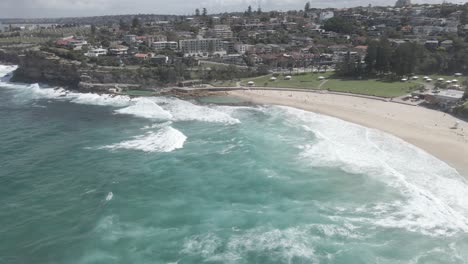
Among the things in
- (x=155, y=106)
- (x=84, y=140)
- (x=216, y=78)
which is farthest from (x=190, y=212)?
(x=216, y=78)

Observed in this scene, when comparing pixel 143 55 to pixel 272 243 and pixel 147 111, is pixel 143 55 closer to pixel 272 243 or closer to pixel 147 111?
pixel 147 111

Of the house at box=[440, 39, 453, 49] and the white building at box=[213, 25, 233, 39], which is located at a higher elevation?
the white building at box=[213, 25, 233, 39]

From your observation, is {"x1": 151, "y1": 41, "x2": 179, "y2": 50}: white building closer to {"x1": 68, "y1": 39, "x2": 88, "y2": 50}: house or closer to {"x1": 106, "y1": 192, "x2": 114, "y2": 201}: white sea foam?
{"x1": 68, "y1": 39, "x2": 88, "y2": 50}: house

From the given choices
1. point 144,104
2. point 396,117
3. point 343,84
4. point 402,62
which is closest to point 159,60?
point 144,104

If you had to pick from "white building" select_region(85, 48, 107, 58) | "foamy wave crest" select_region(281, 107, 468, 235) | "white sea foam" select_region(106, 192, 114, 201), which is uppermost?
"white building" select_region(85, 48, 107, 58)

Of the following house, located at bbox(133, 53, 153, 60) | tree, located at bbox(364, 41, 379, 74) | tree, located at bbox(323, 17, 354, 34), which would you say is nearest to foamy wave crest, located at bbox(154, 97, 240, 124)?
house, located at bbox(133, 53, 153, 60)

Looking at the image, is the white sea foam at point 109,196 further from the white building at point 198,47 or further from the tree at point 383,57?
the white building at point 198,47

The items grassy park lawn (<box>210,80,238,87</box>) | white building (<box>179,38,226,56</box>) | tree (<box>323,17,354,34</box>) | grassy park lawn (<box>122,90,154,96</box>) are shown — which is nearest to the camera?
grassy park lawn (<box>122,90,154,96</box>)
